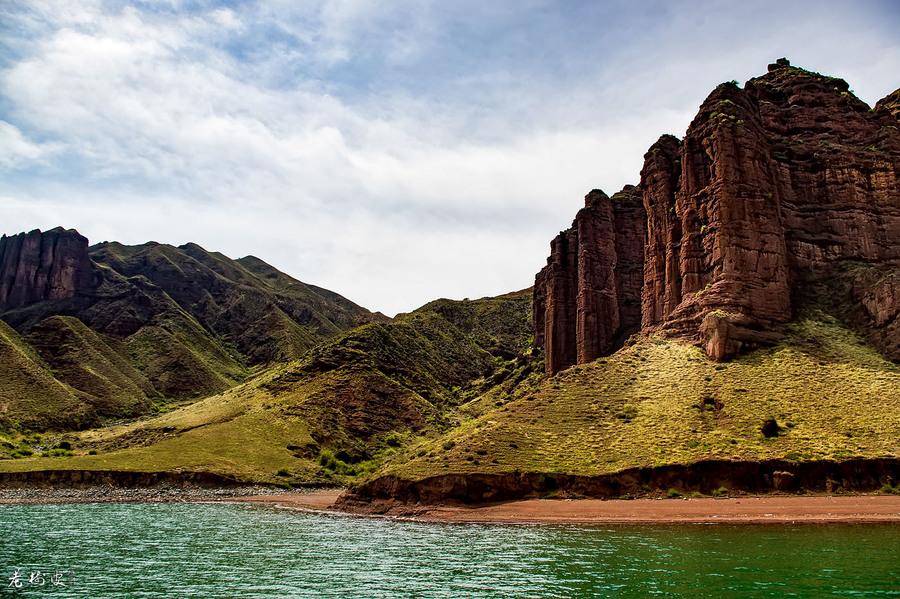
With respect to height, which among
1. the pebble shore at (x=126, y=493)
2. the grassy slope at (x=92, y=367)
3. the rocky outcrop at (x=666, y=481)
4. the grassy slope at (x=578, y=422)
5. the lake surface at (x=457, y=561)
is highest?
the grassy slope at (x=92, y=367)

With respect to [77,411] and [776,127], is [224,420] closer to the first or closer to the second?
[77,411]

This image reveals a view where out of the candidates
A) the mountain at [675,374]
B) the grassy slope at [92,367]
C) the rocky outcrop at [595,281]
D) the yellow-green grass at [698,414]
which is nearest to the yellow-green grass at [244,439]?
the mountain at [675,374]

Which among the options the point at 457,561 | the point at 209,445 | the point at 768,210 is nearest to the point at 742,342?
the point at 768,210

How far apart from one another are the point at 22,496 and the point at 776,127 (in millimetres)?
115142

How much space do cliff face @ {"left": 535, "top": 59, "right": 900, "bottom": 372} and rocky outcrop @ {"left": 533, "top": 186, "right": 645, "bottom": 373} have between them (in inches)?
653

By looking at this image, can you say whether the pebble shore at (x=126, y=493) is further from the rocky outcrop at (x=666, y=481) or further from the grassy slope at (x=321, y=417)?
the rocky outcrop at (x=666, y=481)

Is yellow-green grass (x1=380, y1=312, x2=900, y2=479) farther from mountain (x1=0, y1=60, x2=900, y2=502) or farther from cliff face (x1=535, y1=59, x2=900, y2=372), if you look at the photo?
cliff face (x1=535, y1=59, x2=900, y2=372)

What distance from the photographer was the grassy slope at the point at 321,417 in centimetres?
10506

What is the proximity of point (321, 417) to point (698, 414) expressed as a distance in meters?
78.9

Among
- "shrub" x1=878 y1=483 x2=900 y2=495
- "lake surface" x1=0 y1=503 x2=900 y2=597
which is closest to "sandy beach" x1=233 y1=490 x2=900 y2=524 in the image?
"shrub" x1=878 y1=483 x2=900 y2=495

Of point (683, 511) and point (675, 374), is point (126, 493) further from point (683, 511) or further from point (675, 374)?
point (683, 511)

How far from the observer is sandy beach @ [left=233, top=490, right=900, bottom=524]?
148 ft

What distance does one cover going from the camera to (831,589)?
996 inches

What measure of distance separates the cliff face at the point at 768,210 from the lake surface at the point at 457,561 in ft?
119
